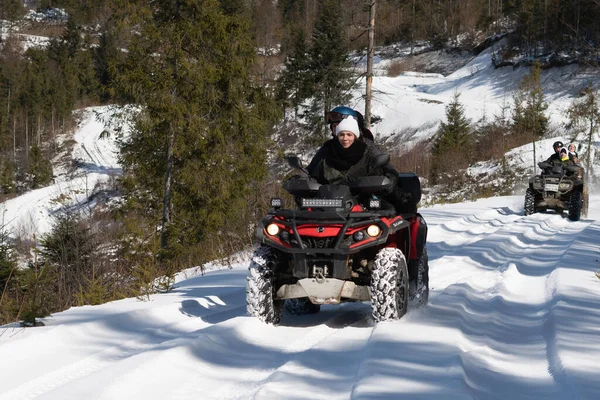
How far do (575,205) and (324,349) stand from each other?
14.2 metres

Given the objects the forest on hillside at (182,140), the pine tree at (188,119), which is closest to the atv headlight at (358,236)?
the forest on hillside at (182,140)

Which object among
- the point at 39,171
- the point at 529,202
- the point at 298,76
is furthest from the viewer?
the point at 39,171

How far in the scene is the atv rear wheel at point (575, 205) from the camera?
57.5 ft

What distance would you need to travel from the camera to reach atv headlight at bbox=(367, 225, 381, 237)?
585 cm

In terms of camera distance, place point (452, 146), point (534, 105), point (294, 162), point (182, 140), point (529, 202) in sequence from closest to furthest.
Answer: point (294, 162), point (529, 202), point (182, 140), point (534, 105), point (452, 146)

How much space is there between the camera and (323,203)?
6.04 m

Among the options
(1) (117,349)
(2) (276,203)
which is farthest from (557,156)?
(1) (117,349)

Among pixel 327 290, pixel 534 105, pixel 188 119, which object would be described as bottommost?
pixel 327 290

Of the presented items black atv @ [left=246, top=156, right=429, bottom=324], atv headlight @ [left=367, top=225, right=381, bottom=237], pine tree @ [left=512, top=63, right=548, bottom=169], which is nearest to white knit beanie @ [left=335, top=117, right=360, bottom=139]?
black atv @ [left=246, top=156, right=429, bottom=324]

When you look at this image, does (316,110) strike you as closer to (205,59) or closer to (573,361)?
(205,59)

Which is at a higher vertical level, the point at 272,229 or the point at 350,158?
the point at 350,158

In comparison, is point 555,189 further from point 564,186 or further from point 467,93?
point 467,93

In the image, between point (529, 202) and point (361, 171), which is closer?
point (361, 171)

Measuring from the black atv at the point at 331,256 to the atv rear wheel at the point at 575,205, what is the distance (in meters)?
12.8
